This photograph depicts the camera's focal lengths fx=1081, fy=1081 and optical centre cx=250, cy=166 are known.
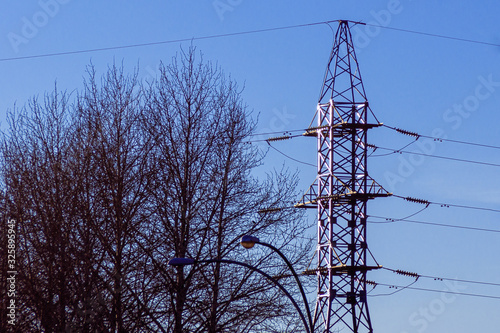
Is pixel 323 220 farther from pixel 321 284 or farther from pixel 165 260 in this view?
pixel 165 260

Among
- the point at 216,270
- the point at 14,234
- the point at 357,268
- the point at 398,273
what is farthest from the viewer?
the point at 398,273

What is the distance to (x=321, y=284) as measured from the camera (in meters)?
48.3

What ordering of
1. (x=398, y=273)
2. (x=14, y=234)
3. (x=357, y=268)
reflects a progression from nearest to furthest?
(x=14, y=234) → (x=357, y=268) → (x=398, y=273)

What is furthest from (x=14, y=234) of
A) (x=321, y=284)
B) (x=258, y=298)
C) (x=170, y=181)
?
(x=321, y=284)

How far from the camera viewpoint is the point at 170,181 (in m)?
39.7

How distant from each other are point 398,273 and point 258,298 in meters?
14.3

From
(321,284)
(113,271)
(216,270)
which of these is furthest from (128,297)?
(321,284)

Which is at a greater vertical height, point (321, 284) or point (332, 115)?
point (332, 115)

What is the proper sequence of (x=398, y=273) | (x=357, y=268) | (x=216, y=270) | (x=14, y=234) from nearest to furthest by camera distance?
(x=14, y=234) → (x=216, y=270) → (x=357, y=268) → (x=398, y=273)

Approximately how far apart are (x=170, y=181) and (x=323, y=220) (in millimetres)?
12169

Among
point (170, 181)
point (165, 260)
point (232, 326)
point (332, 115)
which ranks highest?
point (332, 115)

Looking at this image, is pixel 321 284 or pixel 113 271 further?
pixel 321 284

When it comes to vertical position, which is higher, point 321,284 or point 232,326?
point 321,284

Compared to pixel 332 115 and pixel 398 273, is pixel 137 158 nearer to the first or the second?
pixel 332 115
